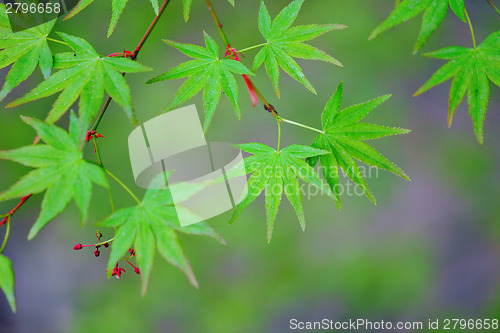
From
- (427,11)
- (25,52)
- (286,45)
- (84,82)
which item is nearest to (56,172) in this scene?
(84,82)

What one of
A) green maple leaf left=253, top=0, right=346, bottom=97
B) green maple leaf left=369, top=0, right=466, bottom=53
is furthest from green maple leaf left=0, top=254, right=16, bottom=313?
green maple leaf left=369, top=0, right=466, bottom=53

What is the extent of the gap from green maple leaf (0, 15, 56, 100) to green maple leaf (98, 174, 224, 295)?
337 mm

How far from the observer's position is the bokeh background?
7.17 ft

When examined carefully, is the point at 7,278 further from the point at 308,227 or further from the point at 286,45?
the point at 308,227

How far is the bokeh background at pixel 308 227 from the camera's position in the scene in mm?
2186

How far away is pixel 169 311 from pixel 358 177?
1.67 m

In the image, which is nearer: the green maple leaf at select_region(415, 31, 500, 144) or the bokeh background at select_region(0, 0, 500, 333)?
the green maple leaf at select_region(415, 31, 500, 144)

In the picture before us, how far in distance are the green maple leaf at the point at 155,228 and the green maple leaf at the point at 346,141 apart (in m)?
0.35

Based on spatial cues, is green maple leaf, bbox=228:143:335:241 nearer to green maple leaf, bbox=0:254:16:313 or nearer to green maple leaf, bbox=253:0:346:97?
green maple leaf, bbox=253:0:346:97

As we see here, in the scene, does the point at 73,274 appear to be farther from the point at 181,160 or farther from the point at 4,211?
the point at 181,160

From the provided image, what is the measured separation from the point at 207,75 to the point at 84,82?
247 millimetres

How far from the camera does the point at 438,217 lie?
7.61 feet

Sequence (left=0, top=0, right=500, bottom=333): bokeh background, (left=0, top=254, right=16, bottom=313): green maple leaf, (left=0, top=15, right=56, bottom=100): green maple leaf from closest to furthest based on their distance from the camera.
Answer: (left=0, top=254, right=16, bottom=313): green maple leaf → (left=0, top=15, right=56, bottom=100): green maple leaf → (left=0, top=0, right=500, bottom=333): bokeh background

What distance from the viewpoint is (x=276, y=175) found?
876mm
